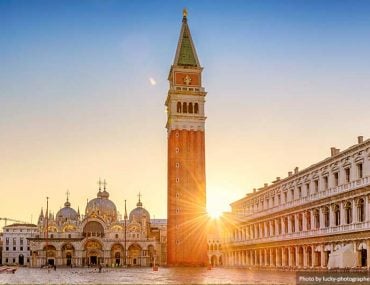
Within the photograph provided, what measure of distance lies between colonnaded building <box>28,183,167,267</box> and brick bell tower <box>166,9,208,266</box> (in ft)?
79.0

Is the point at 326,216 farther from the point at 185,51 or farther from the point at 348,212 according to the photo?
the point at 185,51

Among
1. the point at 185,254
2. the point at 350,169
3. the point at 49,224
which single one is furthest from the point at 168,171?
the point at 350,169

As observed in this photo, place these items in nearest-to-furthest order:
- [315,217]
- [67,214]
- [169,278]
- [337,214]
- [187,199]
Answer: [169,278] → [337,214] → [315,217] → [187,199] → [67,214]

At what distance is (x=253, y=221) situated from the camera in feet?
258

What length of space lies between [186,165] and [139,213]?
42188 millimetres

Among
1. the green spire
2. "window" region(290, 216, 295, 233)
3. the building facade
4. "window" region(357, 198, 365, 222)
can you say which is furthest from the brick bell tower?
the building facade

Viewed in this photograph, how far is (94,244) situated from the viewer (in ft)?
367

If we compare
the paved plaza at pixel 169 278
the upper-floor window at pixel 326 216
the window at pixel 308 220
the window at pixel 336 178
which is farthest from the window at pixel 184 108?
the window at pixel 336 178

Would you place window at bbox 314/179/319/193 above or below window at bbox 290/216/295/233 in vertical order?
above

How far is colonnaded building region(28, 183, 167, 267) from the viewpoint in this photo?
361 feet

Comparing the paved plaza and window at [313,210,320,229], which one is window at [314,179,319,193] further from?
the paved plaza

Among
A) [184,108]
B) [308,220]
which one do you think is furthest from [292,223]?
[184,108]

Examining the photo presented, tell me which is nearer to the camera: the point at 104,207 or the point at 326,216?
the point at 326,216

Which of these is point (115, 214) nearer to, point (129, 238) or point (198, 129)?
point (129, 238)
